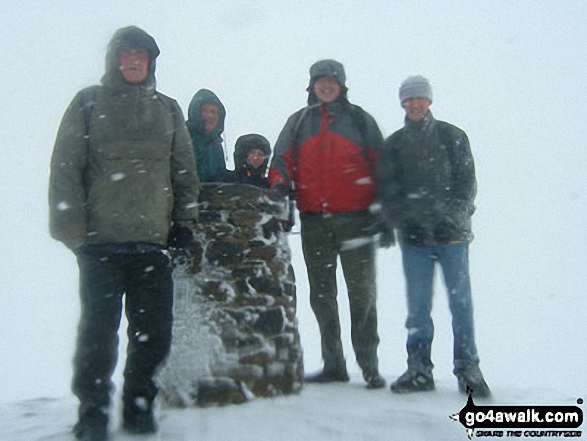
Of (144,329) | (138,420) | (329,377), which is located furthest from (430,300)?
(138,420)

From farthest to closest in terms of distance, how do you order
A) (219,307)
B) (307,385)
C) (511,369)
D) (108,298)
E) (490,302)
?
1. (490,302)
2. (511,369)
3. (307,385)
4. (219,307)
5. (108,298)

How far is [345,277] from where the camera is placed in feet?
16.1

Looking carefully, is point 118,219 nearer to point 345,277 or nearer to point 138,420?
point 138,420

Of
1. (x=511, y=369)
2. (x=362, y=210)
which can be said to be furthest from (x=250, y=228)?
(x=511, y=369)

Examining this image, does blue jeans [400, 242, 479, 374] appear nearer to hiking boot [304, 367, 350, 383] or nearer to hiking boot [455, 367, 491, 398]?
hiking boot [455, 367, 491, 398]

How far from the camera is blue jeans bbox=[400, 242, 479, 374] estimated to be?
14.7 feet

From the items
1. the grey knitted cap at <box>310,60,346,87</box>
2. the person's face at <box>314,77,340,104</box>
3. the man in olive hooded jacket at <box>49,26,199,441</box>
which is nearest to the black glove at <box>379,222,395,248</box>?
the person's face at <box>314,77,340,104</box>

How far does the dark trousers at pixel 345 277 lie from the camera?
4840 mm

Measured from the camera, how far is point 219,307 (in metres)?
4.38

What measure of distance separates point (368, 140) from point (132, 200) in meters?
2.12

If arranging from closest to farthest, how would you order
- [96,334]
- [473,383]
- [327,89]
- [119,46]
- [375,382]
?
[96,334] → [119,46] → [473,383] → [375,382] → [327,89]

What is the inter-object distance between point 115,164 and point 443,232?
2.30m

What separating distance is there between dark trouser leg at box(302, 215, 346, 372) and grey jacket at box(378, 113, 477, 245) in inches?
19.9

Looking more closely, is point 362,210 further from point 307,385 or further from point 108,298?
point 108,298
